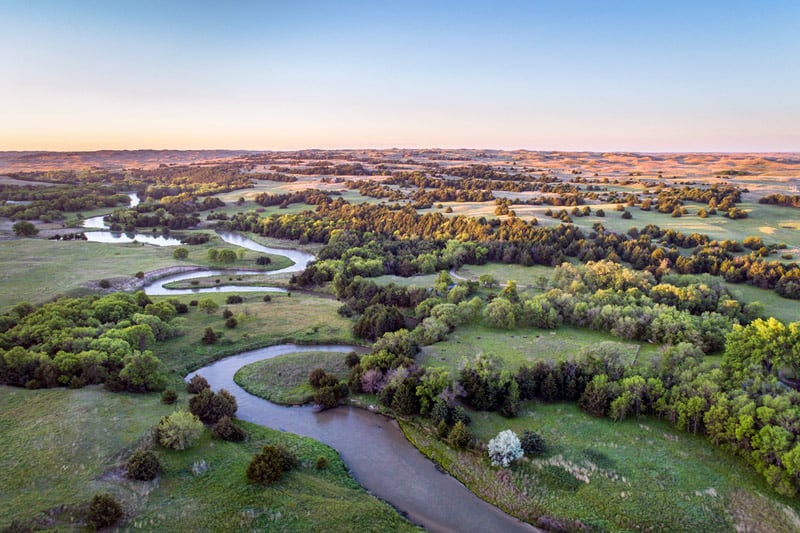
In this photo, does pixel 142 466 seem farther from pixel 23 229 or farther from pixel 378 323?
pixel 23 229

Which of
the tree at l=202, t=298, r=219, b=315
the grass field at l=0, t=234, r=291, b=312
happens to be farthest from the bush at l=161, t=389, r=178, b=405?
the grass field at l=0, t=234, r=291, b=312

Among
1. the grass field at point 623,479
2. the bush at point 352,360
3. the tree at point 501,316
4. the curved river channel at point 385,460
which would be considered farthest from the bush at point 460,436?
the tree at point 501,316

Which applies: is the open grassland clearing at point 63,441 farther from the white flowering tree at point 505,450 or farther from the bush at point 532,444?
the bush at point 532,444

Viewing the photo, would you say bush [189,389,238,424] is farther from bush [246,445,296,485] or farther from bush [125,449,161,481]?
bush [246,445,296,485]

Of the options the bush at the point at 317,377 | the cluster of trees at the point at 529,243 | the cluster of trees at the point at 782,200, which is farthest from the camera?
the cluster of trees at the point at 782,200

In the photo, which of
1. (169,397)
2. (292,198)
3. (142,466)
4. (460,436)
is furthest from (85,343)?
(292,198)

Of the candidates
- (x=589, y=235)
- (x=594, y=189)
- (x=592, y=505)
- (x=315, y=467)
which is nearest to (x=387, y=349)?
(x=315, y=467)

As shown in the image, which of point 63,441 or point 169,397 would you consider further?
point 169,397
